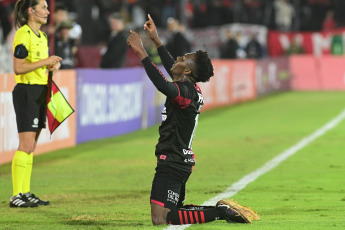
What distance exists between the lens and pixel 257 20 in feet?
119

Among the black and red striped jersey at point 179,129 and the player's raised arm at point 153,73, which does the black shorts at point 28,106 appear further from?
the player's raised arm at point 153,73

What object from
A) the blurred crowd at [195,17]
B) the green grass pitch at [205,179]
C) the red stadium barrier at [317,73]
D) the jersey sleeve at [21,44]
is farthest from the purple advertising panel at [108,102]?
the red stadium barrier at [317,73]

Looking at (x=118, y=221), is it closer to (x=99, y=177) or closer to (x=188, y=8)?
(x=99, y=177)

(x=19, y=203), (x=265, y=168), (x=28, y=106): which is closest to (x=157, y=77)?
(x=28, y=106)

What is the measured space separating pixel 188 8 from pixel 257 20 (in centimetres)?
319

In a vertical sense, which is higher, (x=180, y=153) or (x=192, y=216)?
(x=180, y=153)

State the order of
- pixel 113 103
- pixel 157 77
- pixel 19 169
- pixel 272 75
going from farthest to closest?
pixel 272 75
pixel 113 103
pixel 19 169
pixel 157 77

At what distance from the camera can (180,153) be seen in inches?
269

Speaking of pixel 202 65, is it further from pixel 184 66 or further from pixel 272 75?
pixel 272 75

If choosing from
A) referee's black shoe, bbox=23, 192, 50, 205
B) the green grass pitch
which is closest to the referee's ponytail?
referee's black shoe, bbox=23, 192, 50, 205

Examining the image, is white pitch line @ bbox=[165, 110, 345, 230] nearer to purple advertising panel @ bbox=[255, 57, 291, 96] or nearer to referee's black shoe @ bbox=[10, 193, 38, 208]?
referee's black shoe @ bbox=[10, 193, 38, 208]

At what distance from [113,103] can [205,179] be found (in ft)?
20.1

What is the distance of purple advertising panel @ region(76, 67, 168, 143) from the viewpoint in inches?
577

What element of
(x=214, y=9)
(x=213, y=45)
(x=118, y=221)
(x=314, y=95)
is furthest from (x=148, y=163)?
(x=214, y=9)
